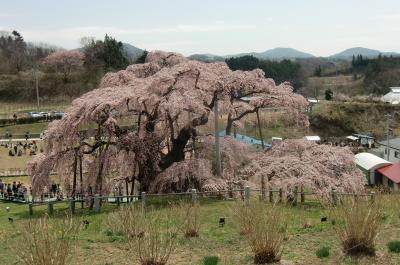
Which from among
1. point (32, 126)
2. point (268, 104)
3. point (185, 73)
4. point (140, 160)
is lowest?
point (32, 126)

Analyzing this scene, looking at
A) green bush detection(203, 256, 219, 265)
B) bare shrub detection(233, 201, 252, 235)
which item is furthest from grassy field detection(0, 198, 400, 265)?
bare shrub detection(233, 201, 252, 235)

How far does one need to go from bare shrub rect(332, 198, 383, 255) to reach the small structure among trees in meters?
11.0

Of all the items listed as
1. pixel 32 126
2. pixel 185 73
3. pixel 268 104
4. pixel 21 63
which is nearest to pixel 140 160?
pixel 185 73

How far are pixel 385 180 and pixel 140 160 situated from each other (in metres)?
19.7

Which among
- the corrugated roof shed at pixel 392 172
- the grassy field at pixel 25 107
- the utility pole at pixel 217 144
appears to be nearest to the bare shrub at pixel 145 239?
the utility pole at pixel 217 144

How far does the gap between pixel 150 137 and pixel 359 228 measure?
1322cm

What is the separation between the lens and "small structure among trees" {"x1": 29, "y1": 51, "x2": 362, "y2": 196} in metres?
19.2

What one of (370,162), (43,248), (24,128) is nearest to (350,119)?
(370,162)

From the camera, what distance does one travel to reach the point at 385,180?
105ft

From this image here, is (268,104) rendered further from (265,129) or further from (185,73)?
(265,129)

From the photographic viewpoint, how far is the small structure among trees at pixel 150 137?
1920 centimetres

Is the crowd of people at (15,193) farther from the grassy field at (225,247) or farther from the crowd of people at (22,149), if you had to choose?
the crowd of people at (22,149)

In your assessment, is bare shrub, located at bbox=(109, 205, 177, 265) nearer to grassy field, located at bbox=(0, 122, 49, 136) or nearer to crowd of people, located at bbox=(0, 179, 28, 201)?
crowd of people, located at bbox=(0, 179, 28, 201)

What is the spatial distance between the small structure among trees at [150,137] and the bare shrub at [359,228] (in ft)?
36.1
